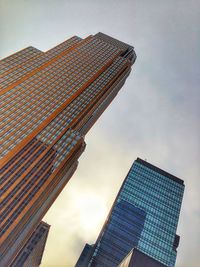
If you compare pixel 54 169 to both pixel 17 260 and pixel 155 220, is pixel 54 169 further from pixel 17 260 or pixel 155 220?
pixel 155 220

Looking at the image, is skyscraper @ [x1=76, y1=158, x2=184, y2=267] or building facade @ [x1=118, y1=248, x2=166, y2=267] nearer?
building facade @ [x1=118, y1=248, x2=166, y2=267]

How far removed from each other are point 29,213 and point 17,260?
5728cm

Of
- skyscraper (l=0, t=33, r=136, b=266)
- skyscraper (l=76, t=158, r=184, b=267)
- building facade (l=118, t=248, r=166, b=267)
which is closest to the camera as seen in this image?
building facade (l=118, t=248, r=166, b=267)

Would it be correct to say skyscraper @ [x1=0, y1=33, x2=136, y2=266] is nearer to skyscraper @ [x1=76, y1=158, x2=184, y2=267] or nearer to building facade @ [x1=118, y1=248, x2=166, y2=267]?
skyscraper @ [x1=76, y1=158, x2=184, y2=267]

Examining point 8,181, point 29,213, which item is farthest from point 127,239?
point 8,181

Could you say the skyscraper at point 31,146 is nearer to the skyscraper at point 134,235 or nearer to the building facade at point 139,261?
the skyscraper at point 134,235

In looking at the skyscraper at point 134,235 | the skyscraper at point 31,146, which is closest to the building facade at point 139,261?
the skyscraper at point 31,146

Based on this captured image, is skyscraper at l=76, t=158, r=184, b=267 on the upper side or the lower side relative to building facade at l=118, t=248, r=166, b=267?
upper

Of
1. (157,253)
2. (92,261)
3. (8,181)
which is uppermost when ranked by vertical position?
(157,253)

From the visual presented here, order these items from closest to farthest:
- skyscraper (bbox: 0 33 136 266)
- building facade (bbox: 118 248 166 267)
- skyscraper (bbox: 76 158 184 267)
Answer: building facade (bbox: 118 248 166 267)
skyscraper (bbox: 0 33 136 266)
skyscraper (bbox: 76 158 184 267)

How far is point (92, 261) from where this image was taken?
616ft

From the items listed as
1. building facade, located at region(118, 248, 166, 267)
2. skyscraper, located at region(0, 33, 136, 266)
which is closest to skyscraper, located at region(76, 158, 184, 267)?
skyscraper, located at region(0, 33, 136, 266)

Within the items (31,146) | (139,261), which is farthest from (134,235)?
(139,261)

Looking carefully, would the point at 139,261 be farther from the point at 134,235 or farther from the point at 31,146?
the point at 134,235
